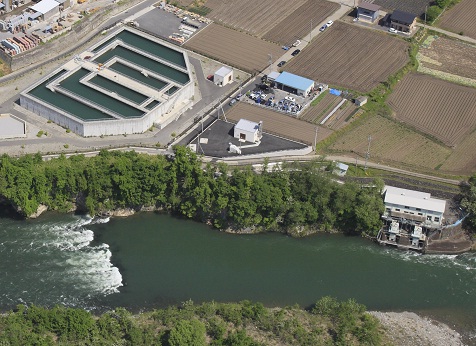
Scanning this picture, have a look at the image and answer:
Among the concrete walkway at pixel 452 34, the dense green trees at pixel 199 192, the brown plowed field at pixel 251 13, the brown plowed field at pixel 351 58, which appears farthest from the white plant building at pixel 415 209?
the brown plowed field at pixel 251 13

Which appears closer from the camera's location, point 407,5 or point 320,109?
point 320,109

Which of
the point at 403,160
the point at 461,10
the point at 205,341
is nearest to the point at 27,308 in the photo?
the point at 205,341

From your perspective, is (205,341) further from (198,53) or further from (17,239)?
(198,53)

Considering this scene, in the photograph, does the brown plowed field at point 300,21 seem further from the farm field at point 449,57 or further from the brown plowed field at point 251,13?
the farm field at point 449,57

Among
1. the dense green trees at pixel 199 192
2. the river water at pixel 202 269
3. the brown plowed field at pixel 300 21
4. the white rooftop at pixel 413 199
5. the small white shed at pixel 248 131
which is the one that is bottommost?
the river water at pixel 202 269

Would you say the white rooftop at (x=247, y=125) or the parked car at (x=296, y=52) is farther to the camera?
the parked car at (x=296, y=52)

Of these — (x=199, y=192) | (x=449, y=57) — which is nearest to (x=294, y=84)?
(x=199, y=192)

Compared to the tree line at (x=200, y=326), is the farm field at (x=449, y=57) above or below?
above

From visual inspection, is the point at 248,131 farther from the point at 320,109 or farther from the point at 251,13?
the point at 251,13
